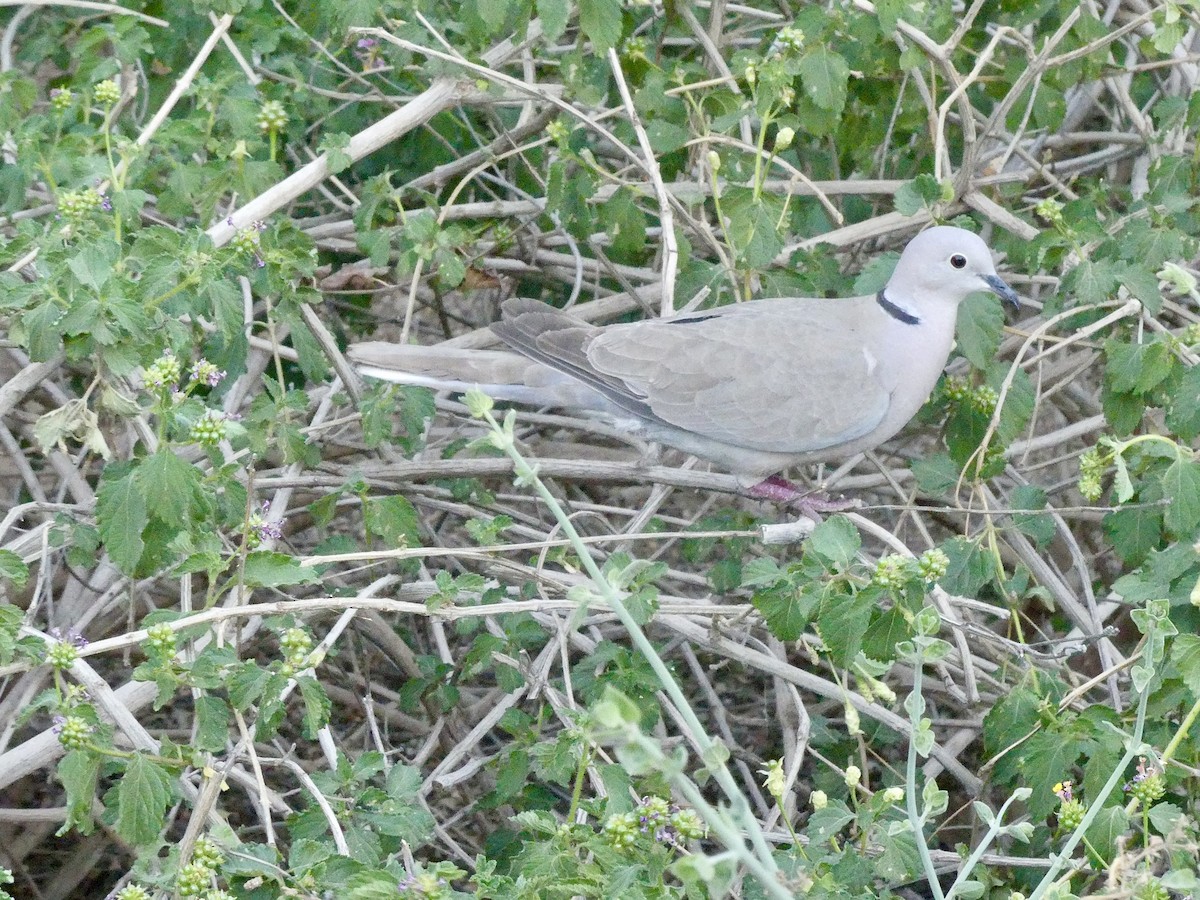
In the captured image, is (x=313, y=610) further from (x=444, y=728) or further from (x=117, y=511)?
(x=444, y=728)

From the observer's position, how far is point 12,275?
101 inches

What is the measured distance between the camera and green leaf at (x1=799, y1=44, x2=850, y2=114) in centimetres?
305

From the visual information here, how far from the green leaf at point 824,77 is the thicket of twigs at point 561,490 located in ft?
0.05

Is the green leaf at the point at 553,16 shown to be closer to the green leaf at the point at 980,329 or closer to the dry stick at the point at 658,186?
the dry stick at the point at 658,186

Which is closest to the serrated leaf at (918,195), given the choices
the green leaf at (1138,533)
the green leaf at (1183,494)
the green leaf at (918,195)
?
the green leaf at (918,195)

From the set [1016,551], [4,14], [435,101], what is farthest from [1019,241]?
[4,14]

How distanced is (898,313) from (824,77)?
2.11 feet

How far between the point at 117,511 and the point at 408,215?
112 cm

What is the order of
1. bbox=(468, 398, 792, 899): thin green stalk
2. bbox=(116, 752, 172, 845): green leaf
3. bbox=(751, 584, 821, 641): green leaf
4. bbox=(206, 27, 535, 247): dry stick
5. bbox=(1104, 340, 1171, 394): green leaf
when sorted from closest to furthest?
bbox=(468, 398, 792, 899): thin green stalk, bbox=(116, 752, 172, 845): green leaf, bbox=(751, 584, 821, 641): green leaf, bbox=(1104, 340, 1171, 394): green leaf, bbox=(206, 27, 535, 247): dry stick

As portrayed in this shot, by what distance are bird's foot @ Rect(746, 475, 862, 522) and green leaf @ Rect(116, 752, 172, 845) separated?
1662 millimetres

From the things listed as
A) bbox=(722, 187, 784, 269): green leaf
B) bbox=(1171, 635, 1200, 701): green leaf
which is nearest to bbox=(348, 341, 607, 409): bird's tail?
bbox=(722, 187, 784, 269): green leaf

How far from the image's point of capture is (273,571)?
2295 mm

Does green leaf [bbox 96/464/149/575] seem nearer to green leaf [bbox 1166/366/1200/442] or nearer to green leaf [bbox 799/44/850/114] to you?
green leaf [bbox 799/44/850/114]

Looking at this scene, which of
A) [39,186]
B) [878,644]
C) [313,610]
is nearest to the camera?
[878,644]
